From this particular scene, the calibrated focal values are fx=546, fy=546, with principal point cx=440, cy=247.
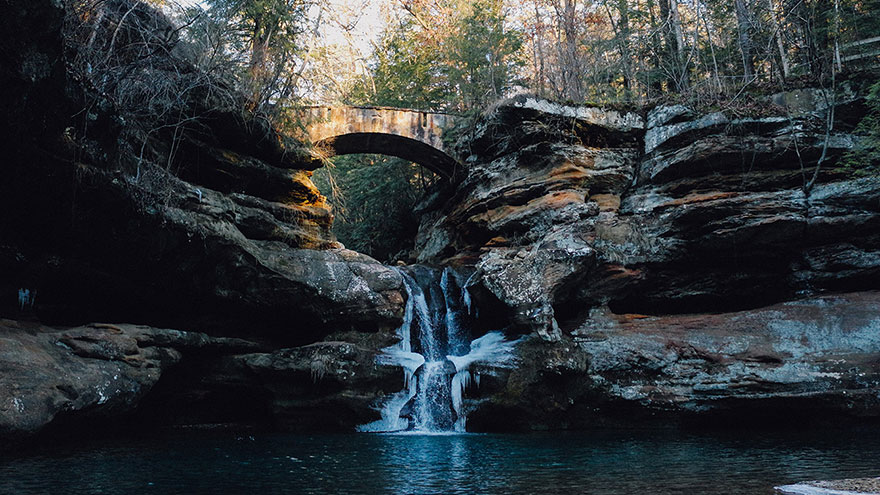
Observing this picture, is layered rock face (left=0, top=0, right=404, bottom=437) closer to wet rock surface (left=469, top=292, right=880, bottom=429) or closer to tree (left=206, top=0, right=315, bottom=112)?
tree (left=206, top=0, right=315, bottom=112)

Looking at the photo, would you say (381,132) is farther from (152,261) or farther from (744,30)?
(744,30)

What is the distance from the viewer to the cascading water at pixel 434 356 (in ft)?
36.1

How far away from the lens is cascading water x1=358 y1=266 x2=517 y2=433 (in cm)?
1101

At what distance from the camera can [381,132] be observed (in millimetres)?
17250

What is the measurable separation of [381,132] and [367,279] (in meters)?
6.45

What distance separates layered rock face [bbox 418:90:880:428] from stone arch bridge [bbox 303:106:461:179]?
2685mm

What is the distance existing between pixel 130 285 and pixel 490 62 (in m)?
14.4

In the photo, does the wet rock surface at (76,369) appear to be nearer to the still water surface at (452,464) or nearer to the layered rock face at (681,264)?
the still water surface at (452,464)

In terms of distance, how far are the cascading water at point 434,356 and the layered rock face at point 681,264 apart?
597 mm

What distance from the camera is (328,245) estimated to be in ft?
47.7

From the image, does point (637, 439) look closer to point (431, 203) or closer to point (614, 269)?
point (614, 269)

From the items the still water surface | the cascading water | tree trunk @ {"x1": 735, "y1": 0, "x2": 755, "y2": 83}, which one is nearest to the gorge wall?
the cascading water

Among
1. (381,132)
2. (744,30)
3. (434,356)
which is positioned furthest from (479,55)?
(434,356)

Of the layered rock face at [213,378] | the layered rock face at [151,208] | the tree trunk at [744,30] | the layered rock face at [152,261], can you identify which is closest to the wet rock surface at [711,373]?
the layered rock face at [213,378]
